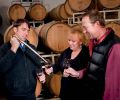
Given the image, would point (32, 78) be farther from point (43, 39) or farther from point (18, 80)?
point (43, 39)

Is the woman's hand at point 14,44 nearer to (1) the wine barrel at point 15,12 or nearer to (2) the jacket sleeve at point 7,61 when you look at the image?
(2) the jacket sleeve at point 7,61

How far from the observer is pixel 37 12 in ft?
28.9

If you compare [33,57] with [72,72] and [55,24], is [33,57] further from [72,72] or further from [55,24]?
[55,24]

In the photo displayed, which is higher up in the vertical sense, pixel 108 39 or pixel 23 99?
pixel 108 39

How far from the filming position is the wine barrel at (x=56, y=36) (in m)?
4.99

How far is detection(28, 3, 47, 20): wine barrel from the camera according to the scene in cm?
871

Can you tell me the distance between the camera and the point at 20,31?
10.2 feet

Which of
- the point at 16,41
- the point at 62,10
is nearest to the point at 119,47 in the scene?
the point at 16,41

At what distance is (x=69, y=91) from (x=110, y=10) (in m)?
3.42

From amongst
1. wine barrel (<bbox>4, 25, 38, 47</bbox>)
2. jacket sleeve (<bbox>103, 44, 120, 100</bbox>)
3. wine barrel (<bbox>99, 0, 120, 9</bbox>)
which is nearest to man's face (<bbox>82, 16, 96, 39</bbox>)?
jacket sleeve (<bbox>103, 44, 120, 100</bbox>)

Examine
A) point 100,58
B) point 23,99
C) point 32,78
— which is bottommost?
point 23,99

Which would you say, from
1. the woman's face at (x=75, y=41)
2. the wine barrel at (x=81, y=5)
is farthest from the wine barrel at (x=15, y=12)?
the woman's face at (x=75, y=41)

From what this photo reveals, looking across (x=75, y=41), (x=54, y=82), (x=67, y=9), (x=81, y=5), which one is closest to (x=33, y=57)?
(x=75, y=41)

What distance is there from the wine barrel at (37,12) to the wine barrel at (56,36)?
149 inches
